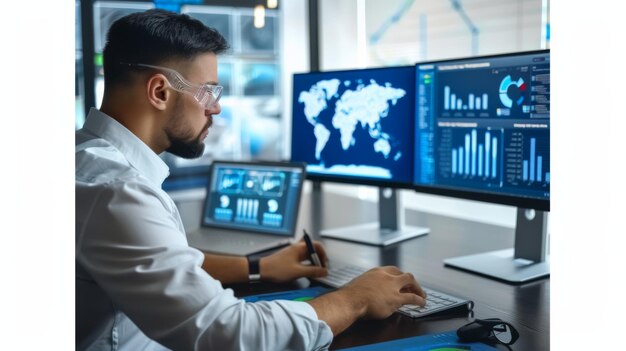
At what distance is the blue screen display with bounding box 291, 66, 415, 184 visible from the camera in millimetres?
1981

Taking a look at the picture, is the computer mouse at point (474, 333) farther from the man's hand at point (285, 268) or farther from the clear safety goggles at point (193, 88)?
the clear safety goggles at point (193, 88)

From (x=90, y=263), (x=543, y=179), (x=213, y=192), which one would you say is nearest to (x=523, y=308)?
(x=543, y=179)

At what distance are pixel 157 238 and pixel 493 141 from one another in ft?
3.24

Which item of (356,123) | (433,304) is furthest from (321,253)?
(356,123)

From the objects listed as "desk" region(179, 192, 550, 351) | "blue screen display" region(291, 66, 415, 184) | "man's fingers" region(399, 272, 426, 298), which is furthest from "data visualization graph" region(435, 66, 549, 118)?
"man's fingers" region(399, 272, 426, 298)

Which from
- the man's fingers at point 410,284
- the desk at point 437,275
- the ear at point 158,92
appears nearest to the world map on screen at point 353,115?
the desk at point 437,275

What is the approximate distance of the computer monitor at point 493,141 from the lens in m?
1.59

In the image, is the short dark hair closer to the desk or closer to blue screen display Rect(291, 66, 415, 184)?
the desk

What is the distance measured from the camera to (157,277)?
0.99 m
